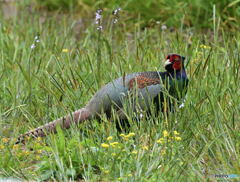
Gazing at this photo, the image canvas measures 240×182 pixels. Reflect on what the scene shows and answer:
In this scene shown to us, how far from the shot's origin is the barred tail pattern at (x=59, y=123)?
465 cm

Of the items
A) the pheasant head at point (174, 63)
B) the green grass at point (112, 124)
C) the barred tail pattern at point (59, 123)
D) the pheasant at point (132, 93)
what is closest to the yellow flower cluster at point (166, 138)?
the green grass at point (112, 124)

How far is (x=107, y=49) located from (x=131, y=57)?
260mm

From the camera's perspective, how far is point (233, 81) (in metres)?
4.98

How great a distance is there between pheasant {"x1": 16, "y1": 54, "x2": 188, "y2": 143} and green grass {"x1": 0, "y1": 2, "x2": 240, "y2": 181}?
0.09m

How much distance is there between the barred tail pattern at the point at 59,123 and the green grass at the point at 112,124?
6cm

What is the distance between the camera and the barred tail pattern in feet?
15.2

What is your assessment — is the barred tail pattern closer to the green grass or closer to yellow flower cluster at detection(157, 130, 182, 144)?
the green grass

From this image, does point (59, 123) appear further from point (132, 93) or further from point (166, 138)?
point (166, 138)

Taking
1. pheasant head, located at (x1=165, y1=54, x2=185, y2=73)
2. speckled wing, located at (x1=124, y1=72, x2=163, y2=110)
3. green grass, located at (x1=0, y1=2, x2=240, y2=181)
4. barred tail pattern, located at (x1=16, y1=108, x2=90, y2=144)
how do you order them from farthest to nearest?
pheasant head, located at (x1=165, y1=54, x2=185, y2=73)
speckled wing, located at (x1=124, y1=72, x2=163, y2=110)
barred tail pattern, located at (x1=16, y1=108, x2=90, y2=144)
green grass, located at (x1=0, y1=2, x2=240, y2=181)

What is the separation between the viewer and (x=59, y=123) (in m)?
4.75

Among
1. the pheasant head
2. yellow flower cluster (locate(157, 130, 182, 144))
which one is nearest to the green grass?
yellow flower cluster (locate(157, 130, 182, 144))

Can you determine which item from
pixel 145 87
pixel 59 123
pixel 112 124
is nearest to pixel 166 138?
pixel 112 124

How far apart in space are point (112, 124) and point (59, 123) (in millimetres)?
416

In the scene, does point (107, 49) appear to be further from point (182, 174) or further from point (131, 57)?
point (182, 174)
